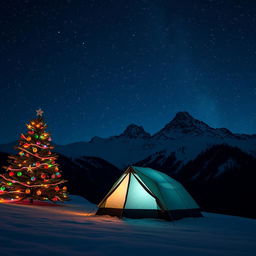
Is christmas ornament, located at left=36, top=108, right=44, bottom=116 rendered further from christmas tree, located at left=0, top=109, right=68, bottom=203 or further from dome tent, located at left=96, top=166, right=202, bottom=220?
dome tent, located at left=96, top=166, right=202, bottom=220

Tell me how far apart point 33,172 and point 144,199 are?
25.2 ft

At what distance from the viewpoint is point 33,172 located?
58.4 feet

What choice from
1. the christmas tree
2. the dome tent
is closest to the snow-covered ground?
the dome tent

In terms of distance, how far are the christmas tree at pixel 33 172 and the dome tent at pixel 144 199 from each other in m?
5.31

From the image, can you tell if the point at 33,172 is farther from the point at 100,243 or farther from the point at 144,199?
the point at 100,243

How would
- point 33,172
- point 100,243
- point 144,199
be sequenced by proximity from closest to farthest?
point 100,243 → point 144,199 → point 33,172

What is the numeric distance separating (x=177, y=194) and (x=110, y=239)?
23.9 feet

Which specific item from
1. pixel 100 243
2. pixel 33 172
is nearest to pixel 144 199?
pixel 100 243

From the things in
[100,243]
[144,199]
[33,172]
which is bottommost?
[100,243]

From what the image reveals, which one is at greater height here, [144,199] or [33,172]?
[33,172]

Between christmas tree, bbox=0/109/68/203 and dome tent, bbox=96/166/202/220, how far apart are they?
209 inches

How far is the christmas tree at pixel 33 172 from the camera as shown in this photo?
57.5 feet

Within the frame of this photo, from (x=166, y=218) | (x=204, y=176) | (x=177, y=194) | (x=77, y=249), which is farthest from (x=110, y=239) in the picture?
(x=204, y=176)

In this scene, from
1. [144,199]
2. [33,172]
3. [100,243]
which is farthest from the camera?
[33,172]
